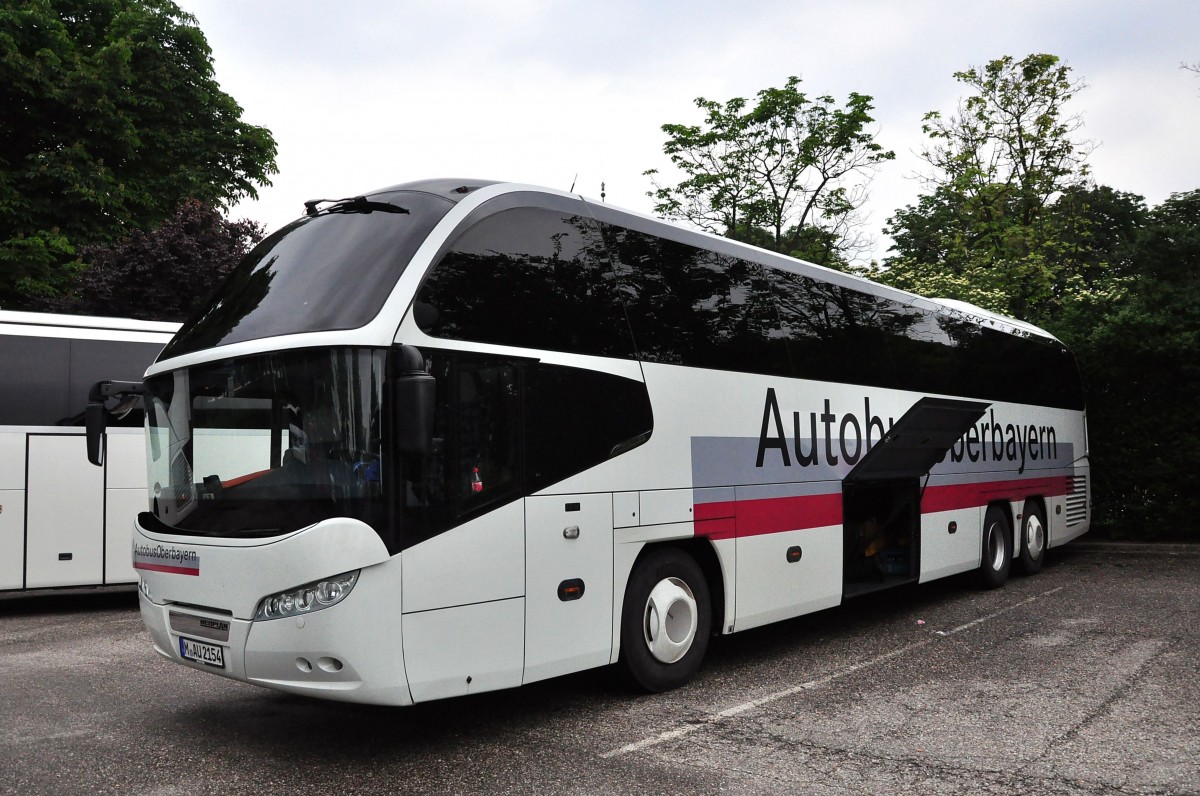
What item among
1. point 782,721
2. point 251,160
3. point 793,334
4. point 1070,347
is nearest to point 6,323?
point 793,334

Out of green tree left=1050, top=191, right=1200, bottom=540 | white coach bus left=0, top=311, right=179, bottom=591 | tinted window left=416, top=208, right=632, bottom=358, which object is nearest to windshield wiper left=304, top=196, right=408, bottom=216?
tinted window left=416, top=208, right=632, bottom=358

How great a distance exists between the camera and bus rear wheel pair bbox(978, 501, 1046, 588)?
11.9 meters

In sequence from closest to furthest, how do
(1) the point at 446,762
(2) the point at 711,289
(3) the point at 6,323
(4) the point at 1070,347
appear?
(1) the point at 446,762 → (2) the point at 711,289 → (3) the point at 6,323 → (4) the point at 1070,347

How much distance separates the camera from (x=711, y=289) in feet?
25.2

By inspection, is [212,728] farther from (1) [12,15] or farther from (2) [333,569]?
(1) [12,15]

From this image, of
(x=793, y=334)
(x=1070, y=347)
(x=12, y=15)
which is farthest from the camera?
(x=12, y=15)

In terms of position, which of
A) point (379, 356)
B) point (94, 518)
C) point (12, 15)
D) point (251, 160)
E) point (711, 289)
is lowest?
point (94, 518)

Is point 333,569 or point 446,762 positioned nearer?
point 333,569

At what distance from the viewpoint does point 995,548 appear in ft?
39.8

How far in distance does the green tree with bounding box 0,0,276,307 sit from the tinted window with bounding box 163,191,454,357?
65.8 feet

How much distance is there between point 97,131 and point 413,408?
993 inches

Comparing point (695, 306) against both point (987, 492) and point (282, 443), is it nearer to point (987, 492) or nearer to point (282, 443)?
point (282, 443)

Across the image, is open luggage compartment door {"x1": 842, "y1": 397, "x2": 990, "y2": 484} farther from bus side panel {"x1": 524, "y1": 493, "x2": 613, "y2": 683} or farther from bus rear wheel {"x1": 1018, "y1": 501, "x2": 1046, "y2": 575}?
bus side panel {"x1": 524, "y1": 493, "x2": 613, "y2": 683}

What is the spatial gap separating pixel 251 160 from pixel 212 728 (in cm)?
2707
